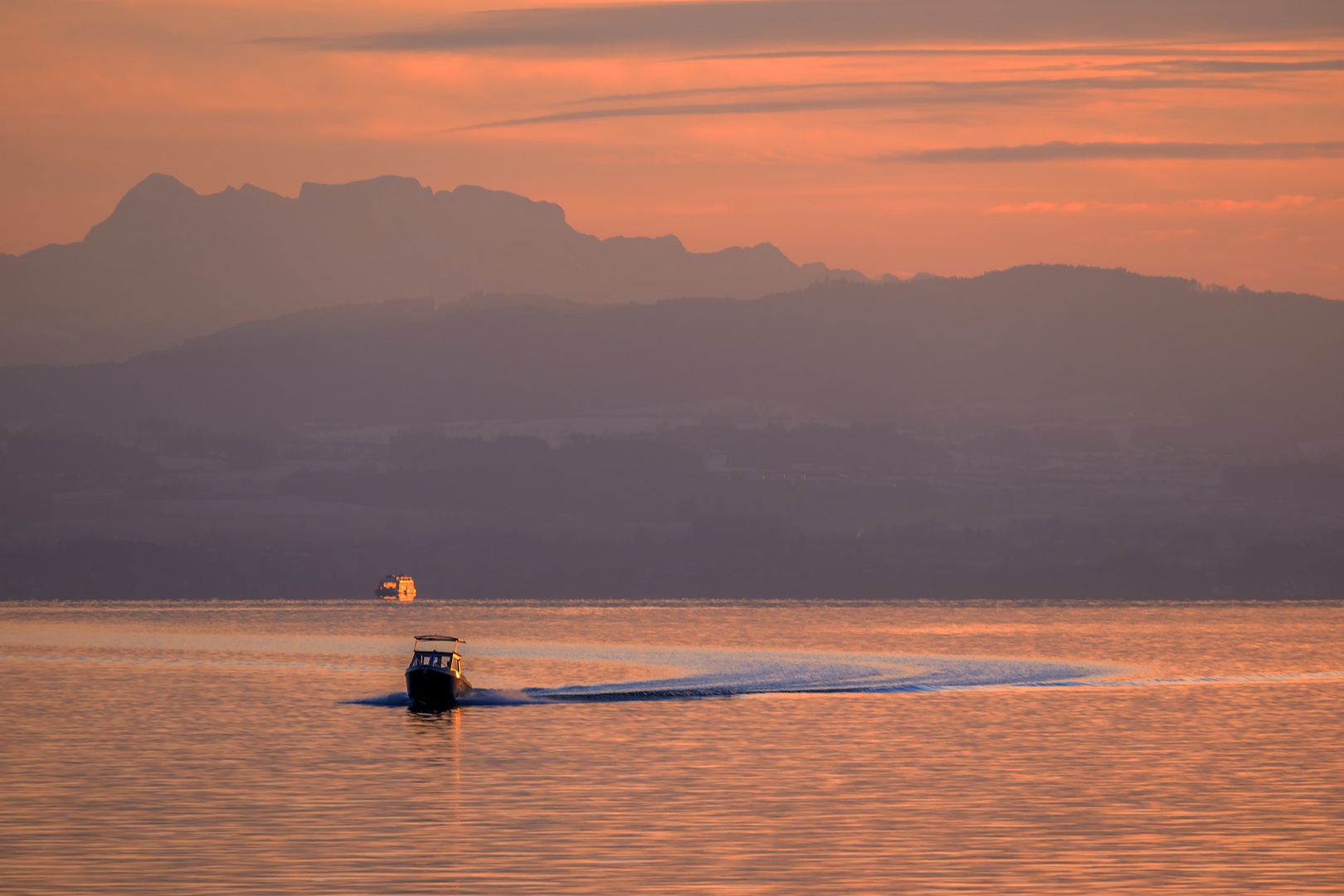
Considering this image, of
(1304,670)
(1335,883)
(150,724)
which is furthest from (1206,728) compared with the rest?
(1304,670)

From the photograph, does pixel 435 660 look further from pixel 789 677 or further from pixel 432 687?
pixel 789 677

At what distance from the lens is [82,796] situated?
214 ft

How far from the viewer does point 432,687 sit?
117375mm

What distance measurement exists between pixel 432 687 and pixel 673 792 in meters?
52.7

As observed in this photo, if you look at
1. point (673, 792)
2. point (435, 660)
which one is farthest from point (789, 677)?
point (673, 792)

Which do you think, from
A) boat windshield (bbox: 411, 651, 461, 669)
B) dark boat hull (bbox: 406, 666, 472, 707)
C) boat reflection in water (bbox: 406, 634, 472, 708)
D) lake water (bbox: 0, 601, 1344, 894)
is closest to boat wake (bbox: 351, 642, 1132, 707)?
lake water (bbox: 0, 601, 1344, 894)

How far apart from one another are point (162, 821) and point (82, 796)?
28.3ft

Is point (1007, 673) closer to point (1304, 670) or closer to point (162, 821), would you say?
point (1304, 670)

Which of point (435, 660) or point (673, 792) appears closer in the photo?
point (673, 792)

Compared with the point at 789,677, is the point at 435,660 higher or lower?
higher

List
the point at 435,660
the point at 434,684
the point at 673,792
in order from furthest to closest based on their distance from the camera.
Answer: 1. the point at 435,660
2. the point at 434,684
3. the point at 673,792

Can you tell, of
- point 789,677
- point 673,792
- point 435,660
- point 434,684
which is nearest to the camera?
point 673,792

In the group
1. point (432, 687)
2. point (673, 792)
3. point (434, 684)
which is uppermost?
point (434, 684)

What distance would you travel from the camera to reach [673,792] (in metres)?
67.6
